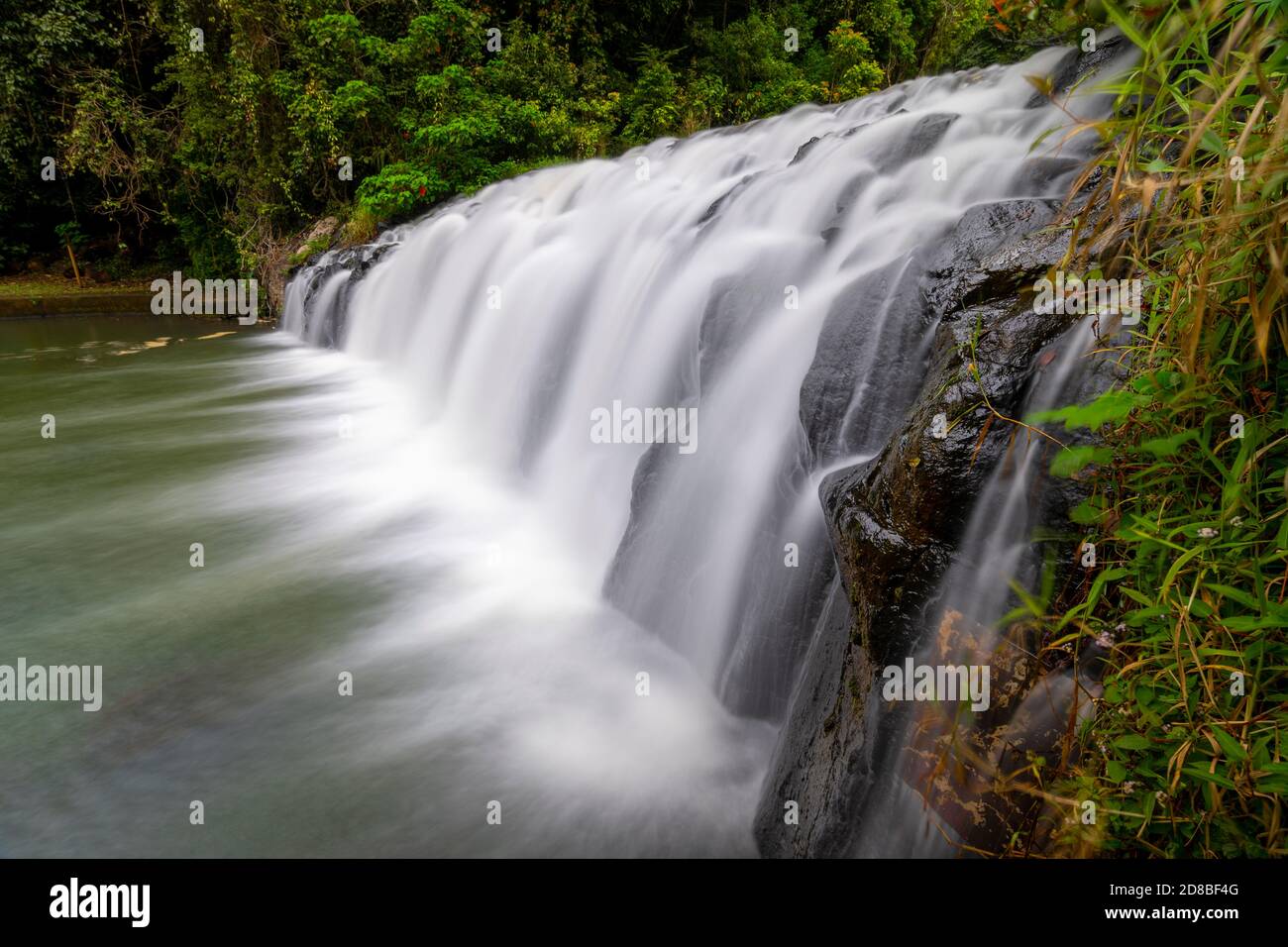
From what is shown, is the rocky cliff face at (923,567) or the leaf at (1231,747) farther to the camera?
the rocky cliff face at (923,567)

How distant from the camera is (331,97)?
1093cm

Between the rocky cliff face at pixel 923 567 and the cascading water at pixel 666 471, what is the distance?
0.28m

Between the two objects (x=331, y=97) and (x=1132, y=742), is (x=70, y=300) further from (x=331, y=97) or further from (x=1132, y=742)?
(x=1132, y=742)

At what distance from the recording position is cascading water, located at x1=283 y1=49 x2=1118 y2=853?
8.11 feet

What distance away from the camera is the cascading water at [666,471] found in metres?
2.47

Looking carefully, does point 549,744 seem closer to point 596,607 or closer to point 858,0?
point 596,607

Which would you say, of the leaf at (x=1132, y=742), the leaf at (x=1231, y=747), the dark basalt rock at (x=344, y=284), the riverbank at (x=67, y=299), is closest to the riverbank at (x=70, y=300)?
the riverbank at (x=67, y=299)

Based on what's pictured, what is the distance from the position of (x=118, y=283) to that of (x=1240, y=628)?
17.2m

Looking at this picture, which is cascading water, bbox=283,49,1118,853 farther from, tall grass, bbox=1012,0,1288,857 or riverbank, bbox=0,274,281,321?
riverbank, bbox=0,274,281,321

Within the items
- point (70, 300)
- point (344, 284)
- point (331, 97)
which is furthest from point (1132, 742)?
point (70, 300)

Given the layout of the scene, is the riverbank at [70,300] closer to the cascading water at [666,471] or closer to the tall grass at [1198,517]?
the cascading water at [666,471]

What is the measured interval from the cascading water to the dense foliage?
19.5 ft

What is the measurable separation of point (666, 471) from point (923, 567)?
64.9 inches
